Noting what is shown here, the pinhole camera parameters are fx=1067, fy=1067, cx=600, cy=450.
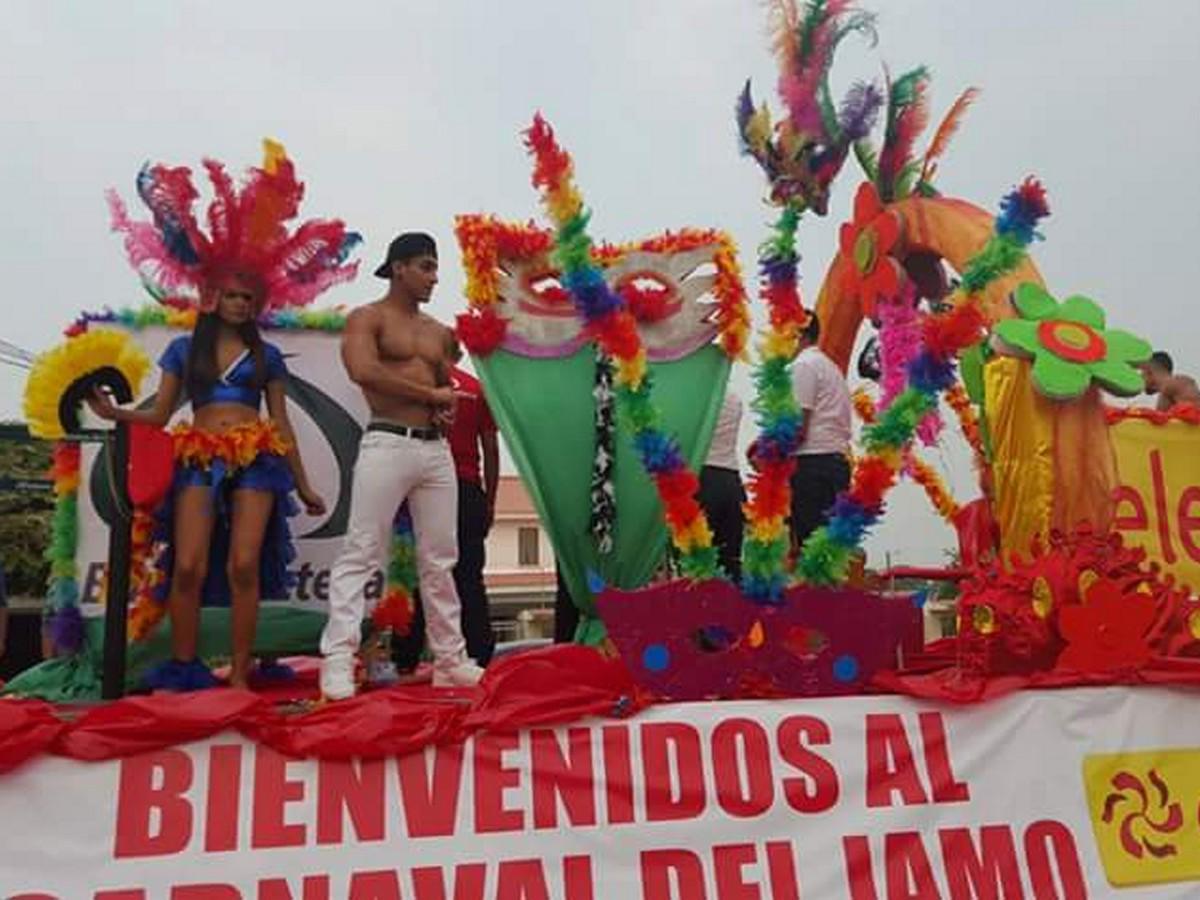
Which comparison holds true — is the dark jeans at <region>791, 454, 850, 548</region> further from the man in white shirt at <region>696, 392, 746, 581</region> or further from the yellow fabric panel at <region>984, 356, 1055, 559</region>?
the yellow fabric panel at <region>984, 356, 1055, 559</region>

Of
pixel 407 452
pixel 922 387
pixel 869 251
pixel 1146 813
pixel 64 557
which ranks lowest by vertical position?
pixel 1146 813

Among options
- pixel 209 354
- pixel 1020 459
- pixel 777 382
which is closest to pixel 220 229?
pixel 209 354

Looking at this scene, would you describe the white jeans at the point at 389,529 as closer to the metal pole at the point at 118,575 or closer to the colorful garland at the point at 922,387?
the metal pole at the point at 118,575

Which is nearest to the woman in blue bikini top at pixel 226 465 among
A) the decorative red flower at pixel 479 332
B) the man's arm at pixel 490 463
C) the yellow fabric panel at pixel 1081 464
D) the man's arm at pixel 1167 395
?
the decorative red flower at pixel 479 332

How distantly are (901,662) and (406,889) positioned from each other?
5.23ft

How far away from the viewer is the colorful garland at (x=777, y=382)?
Answer: 293 cm

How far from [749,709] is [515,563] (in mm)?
26637

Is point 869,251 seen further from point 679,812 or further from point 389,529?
point 679,812

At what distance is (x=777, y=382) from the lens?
9.82 ft

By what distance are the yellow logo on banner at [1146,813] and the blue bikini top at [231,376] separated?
99.5 inches

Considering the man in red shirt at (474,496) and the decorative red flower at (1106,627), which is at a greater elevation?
the man in red shirt at (474,496)

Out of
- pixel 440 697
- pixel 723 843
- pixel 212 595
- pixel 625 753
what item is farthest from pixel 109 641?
pixel 723 843

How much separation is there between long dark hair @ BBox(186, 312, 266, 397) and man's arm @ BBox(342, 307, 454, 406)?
28 centimetres

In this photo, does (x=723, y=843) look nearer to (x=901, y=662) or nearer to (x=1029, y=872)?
(x=1029, y=872)
